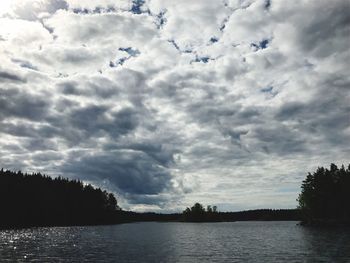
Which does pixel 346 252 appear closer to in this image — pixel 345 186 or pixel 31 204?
pixel 345 186

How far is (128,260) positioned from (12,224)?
13744 cm

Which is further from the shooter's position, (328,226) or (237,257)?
(328,226)

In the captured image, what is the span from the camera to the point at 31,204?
7534 inches

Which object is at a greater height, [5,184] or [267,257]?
[5,184]

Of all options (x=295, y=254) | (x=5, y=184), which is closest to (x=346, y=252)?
(x=295, y=254)

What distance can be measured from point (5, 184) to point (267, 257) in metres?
144

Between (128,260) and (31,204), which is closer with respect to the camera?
(128,260)

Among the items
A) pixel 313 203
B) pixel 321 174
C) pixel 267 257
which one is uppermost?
pixel 321 174

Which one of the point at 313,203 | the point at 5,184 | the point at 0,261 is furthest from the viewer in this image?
the point at 5,184

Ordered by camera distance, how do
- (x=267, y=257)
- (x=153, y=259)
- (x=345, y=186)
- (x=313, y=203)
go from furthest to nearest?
(x=313, y=203) < (x=345, y=186) < (x=267, y=257) < (x=153, y=259)

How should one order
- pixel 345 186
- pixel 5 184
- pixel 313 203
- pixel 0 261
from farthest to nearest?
pixel 5 184
pixel 313 203
pixel 345 186
pixel 0 261

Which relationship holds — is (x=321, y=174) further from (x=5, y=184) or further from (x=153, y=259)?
(x=5, y=184)

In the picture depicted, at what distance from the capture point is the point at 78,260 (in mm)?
67188

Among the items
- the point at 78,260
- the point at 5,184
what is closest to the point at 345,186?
the point at 78,260
